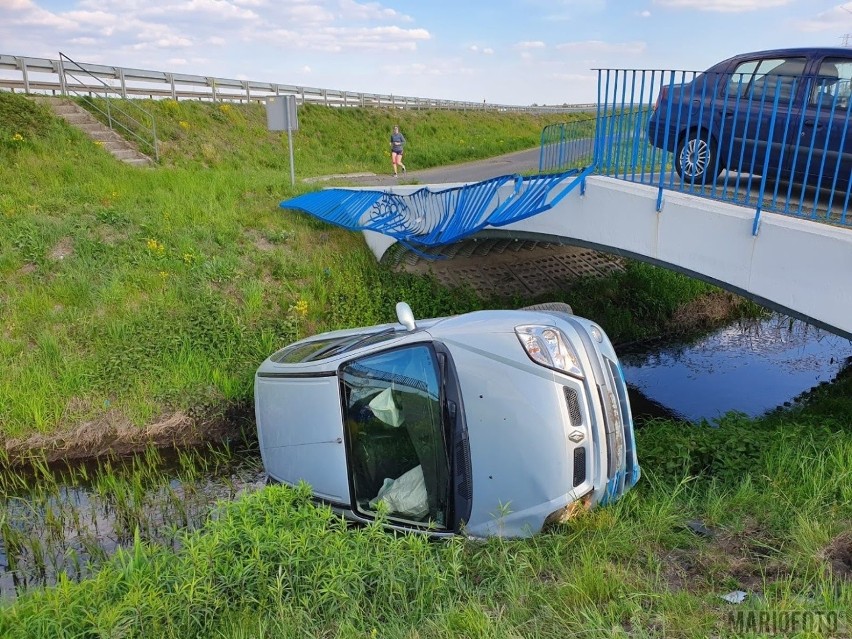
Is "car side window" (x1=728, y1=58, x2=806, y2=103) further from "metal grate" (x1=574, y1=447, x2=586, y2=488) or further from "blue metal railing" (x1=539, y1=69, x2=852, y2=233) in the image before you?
"metal grate" (x1=574, y1=447, x2=586, y2=488)

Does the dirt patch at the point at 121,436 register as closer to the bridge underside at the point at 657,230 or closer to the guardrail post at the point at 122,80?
the bridge underside at the point at 657,230

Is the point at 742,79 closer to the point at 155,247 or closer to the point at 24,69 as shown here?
the point at 155,247

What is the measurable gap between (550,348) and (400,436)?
124 centimetres

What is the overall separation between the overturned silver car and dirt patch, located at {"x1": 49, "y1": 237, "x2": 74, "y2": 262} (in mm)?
7928

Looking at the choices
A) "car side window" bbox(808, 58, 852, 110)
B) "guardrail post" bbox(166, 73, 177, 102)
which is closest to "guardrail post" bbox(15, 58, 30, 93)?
"guardrail post" bbox(166, 73, 177, 102)

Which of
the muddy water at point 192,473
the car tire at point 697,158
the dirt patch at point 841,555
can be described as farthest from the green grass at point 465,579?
the car tire at point 697,158

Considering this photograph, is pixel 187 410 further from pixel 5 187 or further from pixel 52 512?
pixel 5 187

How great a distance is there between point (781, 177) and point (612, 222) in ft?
5.44

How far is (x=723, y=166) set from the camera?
20.8 ft

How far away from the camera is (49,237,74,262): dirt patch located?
34.4 feet

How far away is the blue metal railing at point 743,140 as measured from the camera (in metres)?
Result: 5.35

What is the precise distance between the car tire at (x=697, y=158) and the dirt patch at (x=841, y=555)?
386cm

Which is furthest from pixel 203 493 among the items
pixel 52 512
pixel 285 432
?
pixel 285 432

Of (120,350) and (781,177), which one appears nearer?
(781,177)
